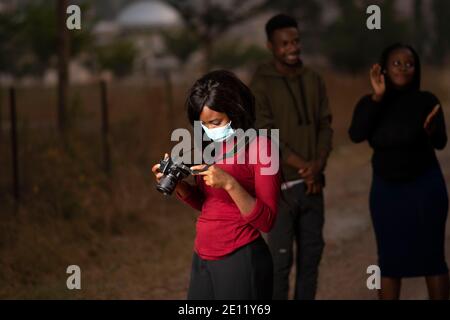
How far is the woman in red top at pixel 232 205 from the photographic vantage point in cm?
283

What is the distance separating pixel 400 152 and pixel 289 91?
0.75 meters

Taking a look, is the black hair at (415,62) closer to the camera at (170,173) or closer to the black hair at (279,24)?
the black hair at (279,24)

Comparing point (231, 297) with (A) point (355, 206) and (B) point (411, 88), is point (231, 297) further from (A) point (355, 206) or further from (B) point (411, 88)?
(A) point (355, 206)

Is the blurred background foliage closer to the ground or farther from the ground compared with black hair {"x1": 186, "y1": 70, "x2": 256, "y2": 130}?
farther from the ground

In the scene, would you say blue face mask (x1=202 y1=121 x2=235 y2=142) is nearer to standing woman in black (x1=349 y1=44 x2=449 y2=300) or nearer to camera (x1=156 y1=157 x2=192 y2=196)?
camera (x1=156 y1=157 x2=192 y2=196)

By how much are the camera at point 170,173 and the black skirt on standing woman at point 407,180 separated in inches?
73.7

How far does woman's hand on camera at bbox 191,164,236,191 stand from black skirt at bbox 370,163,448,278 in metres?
1.93

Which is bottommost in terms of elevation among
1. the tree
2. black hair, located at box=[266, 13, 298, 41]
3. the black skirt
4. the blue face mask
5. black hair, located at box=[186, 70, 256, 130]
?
the black skirt

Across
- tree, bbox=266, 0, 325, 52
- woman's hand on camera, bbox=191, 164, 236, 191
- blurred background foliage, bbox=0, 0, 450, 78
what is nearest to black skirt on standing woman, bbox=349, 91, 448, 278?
woman's hand on camera, bbox=191, 164, 236, 191

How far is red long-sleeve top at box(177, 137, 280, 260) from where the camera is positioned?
9.39 ft

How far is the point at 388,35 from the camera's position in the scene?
36.0 metres

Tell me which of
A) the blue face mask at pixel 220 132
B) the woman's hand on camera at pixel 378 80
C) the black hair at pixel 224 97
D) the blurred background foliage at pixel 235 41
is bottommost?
the blue face mask at pixel 220 132

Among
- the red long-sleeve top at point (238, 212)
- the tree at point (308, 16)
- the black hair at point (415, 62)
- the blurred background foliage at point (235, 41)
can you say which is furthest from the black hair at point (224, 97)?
the tree at point (308, 16)
